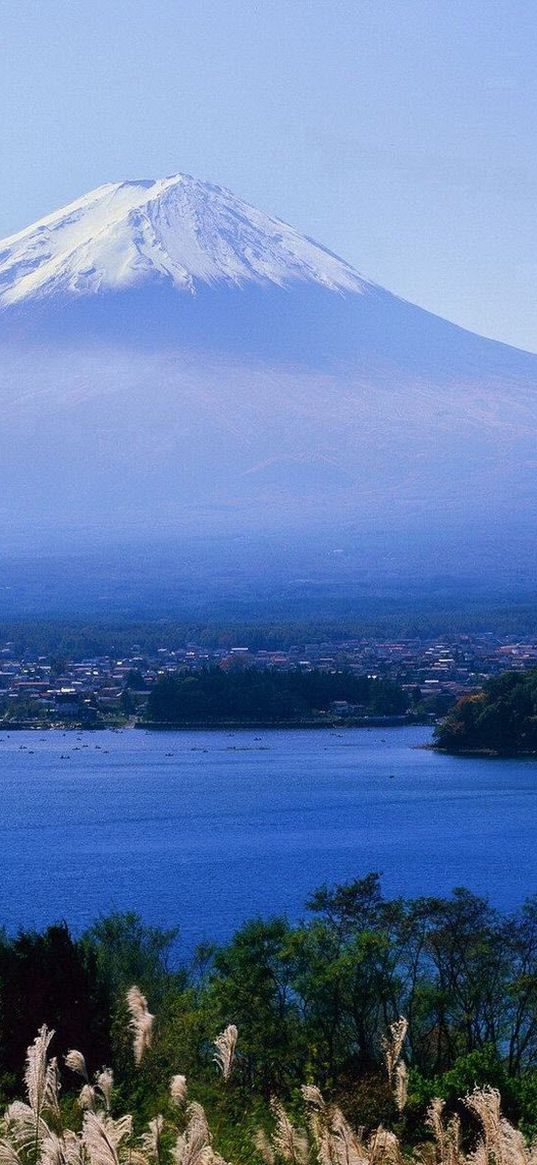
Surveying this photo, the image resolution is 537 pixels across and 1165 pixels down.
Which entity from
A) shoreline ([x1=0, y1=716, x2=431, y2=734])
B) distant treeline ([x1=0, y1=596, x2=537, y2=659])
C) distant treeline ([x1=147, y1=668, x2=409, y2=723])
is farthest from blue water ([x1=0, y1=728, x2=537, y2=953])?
distant treeline ([x1=0, y1=596, x2=537, y2=659])

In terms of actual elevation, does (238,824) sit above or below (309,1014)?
above

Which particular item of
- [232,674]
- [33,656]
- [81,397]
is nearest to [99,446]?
[81,397]

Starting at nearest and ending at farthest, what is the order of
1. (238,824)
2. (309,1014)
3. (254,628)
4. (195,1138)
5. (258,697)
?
1. (195,1138)
2. (309,1014)
3. (238,824)
4. (258,697)
5. (254,628)

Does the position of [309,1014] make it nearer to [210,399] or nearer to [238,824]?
[238,824]

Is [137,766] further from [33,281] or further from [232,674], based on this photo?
[33,281]

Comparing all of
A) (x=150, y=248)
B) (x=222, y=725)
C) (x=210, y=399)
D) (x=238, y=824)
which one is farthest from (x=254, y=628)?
(x=150, y=248)

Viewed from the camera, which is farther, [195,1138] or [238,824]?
[238,824]

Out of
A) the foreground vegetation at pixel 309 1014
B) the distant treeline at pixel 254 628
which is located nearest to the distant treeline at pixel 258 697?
the distant treeline at pixel 254 628
